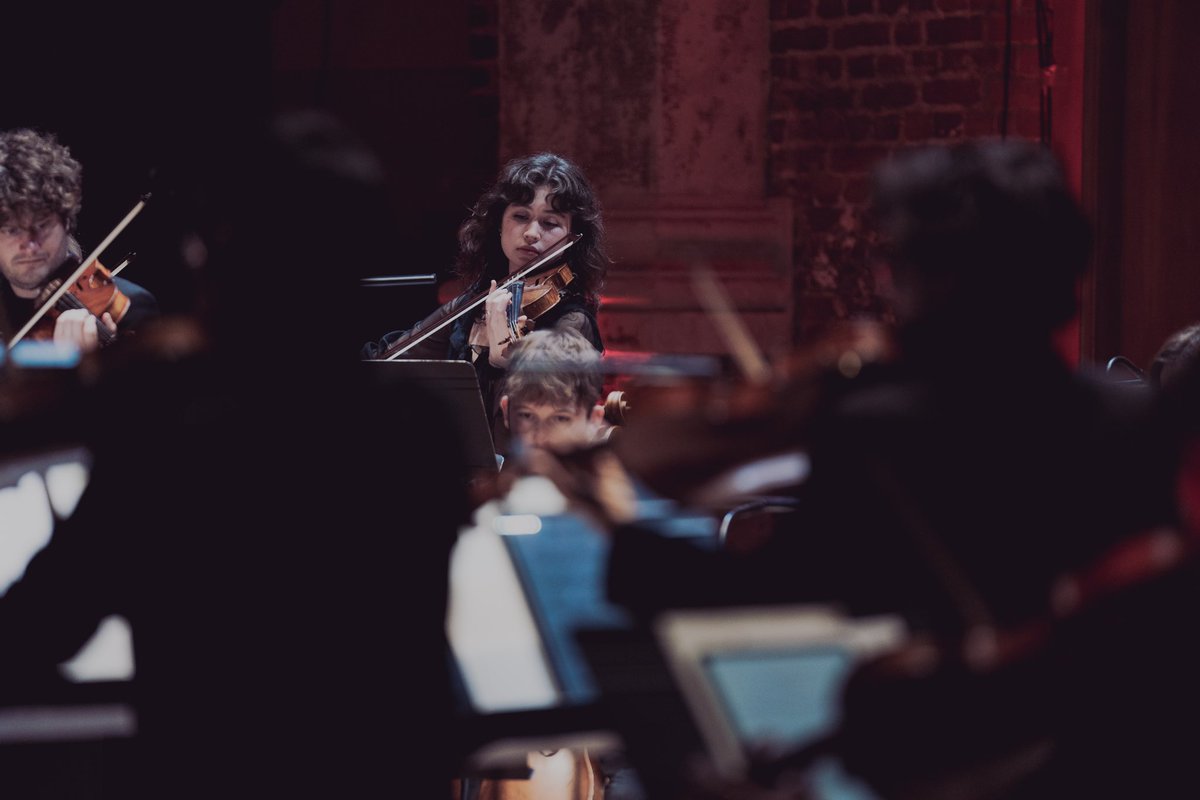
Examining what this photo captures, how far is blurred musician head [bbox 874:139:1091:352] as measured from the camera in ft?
5.02

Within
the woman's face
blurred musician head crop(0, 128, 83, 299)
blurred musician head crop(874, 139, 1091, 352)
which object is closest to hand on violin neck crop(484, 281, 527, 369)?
the woman's face

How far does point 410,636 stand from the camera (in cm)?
151

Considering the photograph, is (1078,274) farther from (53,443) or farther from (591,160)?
(591,160)

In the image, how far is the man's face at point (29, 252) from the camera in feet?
11.7

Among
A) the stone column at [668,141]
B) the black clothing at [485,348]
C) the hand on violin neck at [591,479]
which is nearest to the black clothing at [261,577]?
the hand on violin neck at [591,479]

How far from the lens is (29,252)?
3.58 meters

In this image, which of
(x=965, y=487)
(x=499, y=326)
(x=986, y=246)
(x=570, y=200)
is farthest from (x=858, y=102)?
(x=965, y=487)

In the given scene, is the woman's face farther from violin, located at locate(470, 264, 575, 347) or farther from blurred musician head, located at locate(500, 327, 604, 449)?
blurred musician head, located at locate(500, 327, 604, 449)

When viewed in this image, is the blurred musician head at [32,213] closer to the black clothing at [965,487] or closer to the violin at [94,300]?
the violin at [94,300]

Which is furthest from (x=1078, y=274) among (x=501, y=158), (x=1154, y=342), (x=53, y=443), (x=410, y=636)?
(x=501, y=158)

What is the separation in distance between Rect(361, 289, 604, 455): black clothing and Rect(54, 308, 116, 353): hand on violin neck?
0.60 meters

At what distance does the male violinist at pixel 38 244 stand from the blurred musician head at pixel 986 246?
7.80ft

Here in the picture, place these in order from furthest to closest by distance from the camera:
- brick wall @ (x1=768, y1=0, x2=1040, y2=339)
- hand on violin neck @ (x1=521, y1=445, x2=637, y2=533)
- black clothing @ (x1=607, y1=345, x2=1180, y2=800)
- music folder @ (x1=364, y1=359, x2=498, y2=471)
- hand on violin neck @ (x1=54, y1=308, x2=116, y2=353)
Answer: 1. brick wall @ (x1=768, y1=0, x2=1040, y2=339)
2. hand on violin neck @ (x1=54, y1=308, x2=116, y2=353)
3. music folder @ (x1=364, y1=359, x2=498, y2=471)
4. hand on violin neck @ (x1=521, y1=445, x2=637, y2=533)
5. black clothing @ (x1=607, y1=345, x2=1180, y2=800)

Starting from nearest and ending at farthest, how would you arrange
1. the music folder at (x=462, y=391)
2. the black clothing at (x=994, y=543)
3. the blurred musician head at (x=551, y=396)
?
the black clothing at (x=994, y=543) → the music folder at (x=462, y=391) → the blurred musician head at (x=551, y=396)
